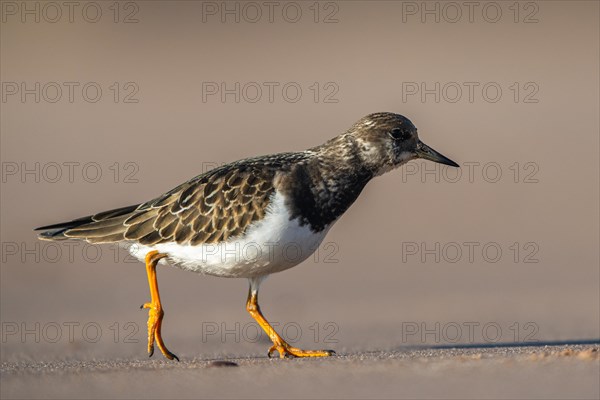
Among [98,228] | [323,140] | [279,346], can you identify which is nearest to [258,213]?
[279,346]

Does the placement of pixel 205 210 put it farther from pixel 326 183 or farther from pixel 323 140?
pixel 323 140

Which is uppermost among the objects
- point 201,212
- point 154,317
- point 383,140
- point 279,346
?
point 383,140

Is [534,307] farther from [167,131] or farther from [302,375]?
[167,131]

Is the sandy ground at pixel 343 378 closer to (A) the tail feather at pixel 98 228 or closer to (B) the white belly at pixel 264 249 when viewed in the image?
(B) the white belly at pixel 264 249

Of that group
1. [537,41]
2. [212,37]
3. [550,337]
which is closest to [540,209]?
[550,337]

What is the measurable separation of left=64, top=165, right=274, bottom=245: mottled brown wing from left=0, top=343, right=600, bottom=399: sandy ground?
1.12 meters

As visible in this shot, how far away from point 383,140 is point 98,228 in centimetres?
250

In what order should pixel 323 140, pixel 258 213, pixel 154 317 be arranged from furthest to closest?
pixel 323 140 < pixel 154 317 < pixel 258 213

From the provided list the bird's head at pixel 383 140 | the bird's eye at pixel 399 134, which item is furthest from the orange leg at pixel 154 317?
the bird's eye at pixel 399 134

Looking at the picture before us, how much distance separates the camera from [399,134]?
10.2 m

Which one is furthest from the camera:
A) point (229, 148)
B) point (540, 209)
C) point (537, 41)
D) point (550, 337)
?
point (537, 41)

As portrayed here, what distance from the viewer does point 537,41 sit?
27.4 metres

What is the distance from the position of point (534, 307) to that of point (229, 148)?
8.86 metres

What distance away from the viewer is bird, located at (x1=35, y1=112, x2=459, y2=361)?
9492mm
